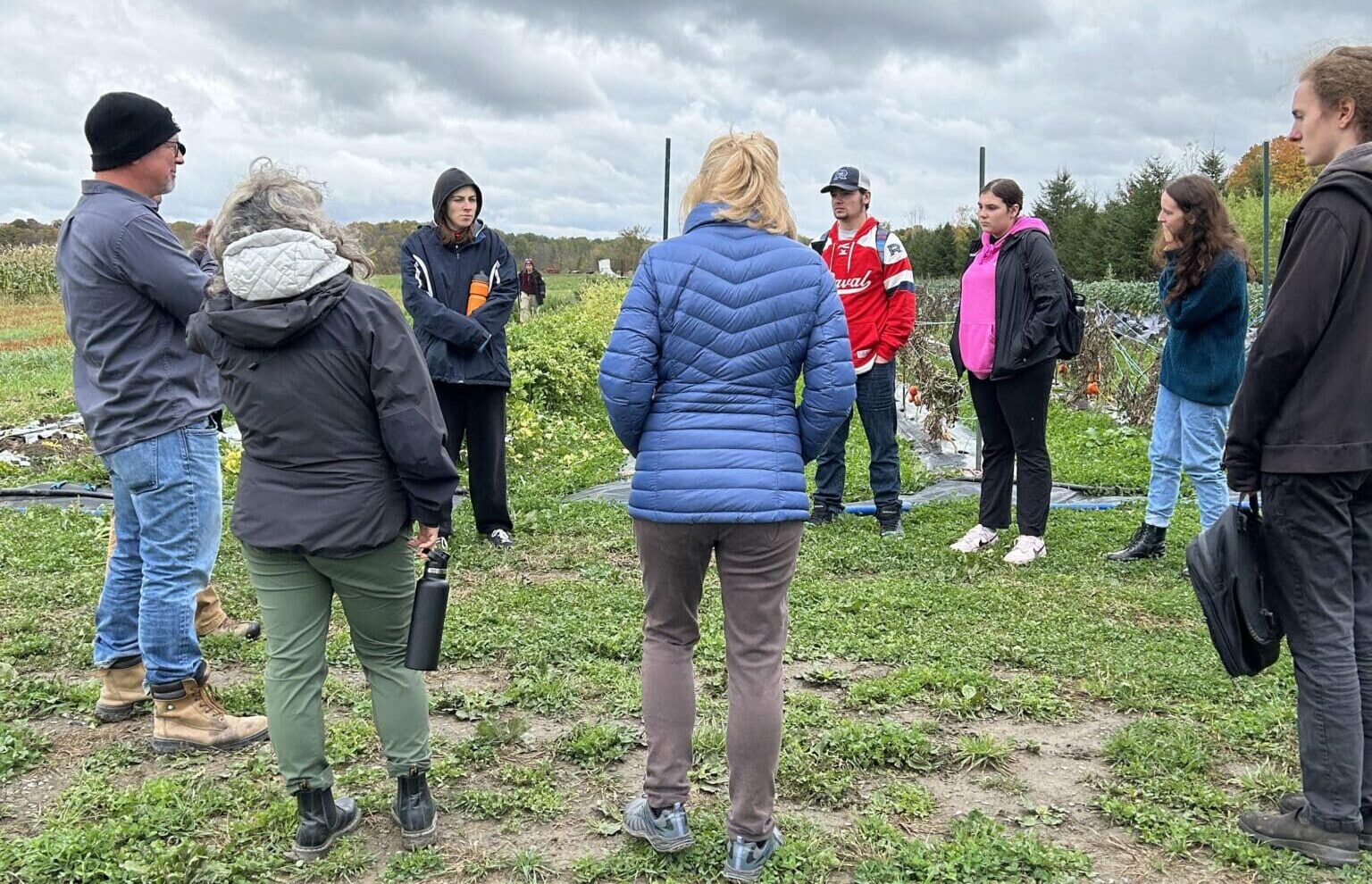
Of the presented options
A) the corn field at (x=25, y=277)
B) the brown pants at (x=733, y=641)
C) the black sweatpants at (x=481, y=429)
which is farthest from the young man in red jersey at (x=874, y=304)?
the corn field at (x=25, y=277)

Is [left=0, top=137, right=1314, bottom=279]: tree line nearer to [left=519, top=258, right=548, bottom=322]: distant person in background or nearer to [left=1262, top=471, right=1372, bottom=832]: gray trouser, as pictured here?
[left=519, top=258, right=548, bottom=322]: distant person in background

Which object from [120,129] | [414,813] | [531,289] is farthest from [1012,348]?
[531,289]

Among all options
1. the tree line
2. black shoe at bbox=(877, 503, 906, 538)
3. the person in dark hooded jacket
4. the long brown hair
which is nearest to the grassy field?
black shoe at bbox=(877, 503, 906, 538)

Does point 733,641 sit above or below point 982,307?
below

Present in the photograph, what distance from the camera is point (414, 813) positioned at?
287cm

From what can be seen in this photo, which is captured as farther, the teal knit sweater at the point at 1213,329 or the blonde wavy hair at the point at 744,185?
the teal knit sweater at the point at 1213,329

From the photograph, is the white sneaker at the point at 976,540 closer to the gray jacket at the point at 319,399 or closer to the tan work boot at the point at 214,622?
the tan work boot at the point at 214,622

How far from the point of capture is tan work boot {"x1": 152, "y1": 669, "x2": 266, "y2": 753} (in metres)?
3.45

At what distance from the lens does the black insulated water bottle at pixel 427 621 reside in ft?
9.00

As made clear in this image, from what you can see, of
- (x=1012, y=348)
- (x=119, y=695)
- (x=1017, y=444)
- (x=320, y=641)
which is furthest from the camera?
(x=1017, y=444)

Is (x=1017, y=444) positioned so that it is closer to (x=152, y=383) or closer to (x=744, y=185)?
(x=744, y=185)

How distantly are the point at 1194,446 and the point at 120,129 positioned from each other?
4759 millimetres

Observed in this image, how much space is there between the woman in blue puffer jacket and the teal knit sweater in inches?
123

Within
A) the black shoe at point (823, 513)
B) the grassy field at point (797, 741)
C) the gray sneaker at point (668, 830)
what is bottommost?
the grassy field at point (797, 741)
